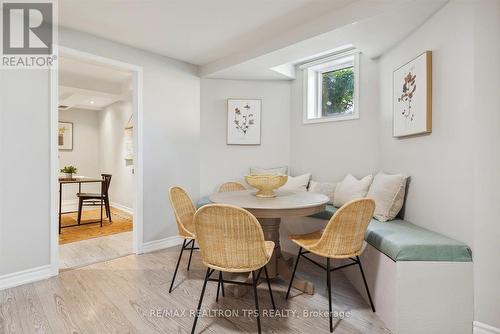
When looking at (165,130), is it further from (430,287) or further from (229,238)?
(430,287)

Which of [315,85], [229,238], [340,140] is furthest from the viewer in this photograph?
[315,85]

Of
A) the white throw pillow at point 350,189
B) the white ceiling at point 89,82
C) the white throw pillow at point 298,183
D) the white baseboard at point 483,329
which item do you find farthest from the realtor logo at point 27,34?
the white baseboard at point 483,329

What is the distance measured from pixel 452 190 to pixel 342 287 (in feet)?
3.80

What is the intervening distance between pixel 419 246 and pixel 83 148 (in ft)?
22.3

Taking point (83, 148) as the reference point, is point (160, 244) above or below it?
below

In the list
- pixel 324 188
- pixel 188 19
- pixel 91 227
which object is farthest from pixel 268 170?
pixel 91 227

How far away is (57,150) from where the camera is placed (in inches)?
102

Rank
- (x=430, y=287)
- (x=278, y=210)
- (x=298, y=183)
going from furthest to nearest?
1. (x=298, y=183)
2. (x=278, y=210)
3. (x=430, y=287)

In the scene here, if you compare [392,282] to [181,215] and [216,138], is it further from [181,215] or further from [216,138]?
[216,138]

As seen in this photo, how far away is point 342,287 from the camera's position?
2.36m

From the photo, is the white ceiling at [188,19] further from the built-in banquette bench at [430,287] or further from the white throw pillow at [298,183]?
the built-in banquette bench at [430,287]

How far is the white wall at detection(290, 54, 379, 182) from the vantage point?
3.04 meters

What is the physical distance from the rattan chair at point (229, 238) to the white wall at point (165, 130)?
1.89 metres

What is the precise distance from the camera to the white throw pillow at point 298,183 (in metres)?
3.43
